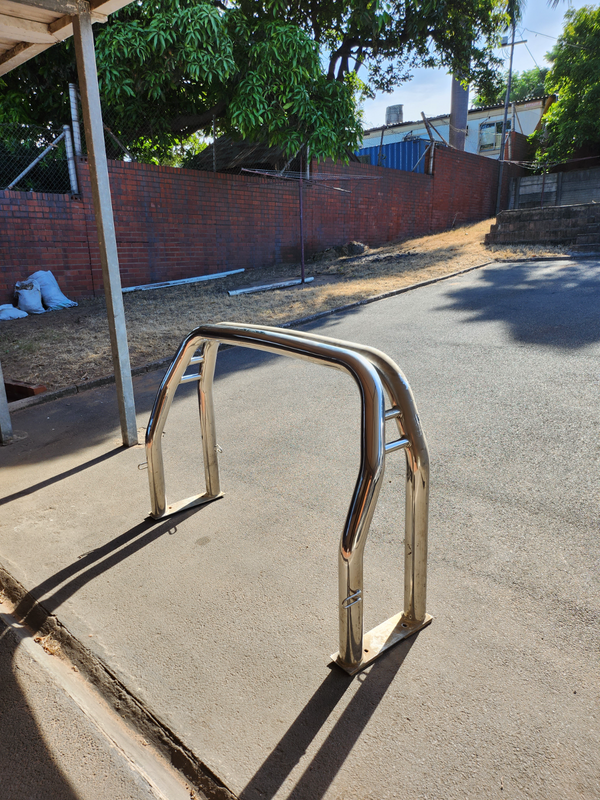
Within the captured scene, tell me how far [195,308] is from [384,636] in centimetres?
695

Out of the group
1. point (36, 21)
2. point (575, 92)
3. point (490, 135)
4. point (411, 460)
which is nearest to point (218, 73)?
point (36, 21)

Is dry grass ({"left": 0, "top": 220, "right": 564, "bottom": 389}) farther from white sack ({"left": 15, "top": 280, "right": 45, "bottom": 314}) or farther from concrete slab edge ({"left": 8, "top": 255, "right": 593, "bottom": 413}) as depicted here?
white sack ({"left": 15, "top": 280, "right": 45, "bottom": 314})

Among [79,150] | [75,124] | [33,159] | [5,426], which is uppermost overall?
[75,124]

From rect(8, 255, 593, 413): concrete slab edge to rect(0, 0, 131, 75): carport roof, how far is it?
2564 mm

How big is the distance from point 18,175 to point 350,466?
804 centimetres

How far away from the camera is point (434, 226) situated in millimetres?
17922

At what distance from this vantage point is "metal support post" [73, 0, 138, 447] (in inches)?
122

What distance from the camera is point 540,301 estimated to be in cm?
684

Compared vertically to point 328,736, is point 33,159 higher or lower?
higher

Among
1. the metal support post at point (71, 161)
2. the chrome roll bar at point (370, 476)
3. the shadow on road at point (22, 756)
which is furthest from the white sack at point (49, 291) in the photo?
the shadow on road at point (22, 756)

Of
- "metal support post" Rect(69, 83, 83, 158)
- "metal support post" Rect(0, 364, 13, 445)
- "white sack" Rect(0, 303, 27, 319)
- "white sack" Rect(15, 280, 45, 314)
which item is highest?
"metal support post" Rect(69, 83, 83, 158)

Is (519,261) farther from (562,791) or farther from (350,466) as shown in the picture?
(562,791)

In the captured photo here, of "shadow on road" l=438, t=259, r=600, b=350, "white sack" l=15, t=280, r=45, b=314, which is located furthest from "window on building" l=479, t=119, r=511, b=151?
"white sack" l=15, t=280, r=45, b=314

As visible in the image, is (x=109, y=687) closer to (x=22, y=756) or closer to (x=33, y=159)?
(x=22, y=756)
